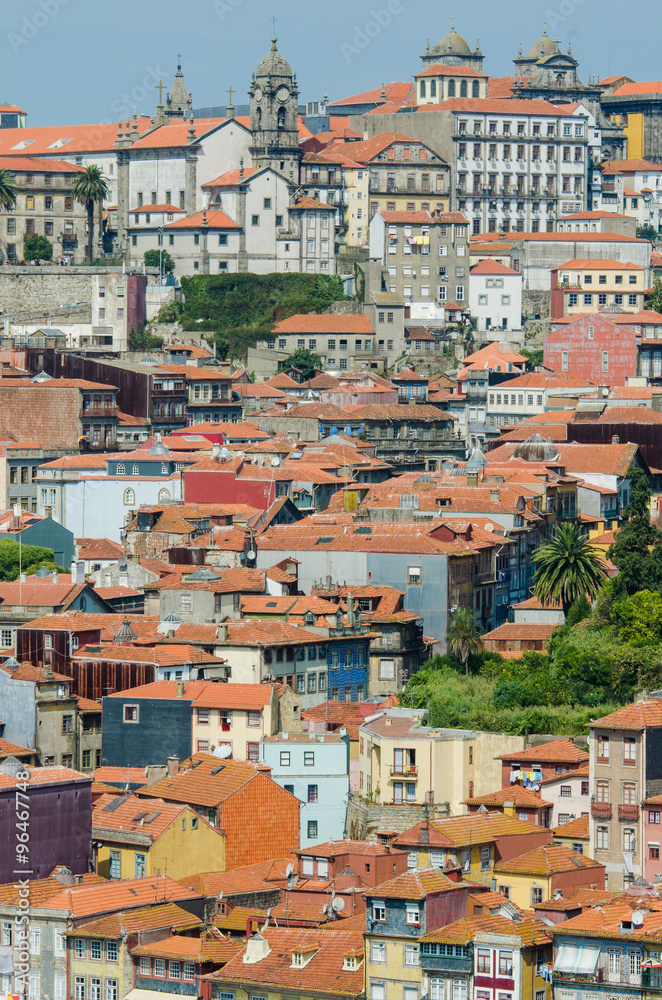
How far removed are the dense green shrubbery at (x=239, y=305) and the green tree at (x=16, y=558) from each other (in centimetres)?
4945

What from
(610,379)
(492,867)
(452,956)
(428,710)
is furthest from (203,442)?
(452,956)

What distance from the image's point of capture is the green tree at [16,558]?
10844 cm

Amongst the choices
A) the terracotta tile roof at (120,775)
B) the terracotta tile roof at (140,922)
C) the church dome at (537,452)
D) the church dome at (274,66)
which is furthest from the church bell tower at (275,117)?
the terracotta tile roof at (140,922)

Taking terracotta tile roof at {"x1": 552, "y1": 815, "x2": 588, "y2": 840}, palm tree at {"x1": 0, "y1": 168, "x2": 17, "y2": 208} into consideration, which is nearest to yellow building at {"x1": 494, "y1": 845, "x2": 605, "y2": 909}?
terracotta tile roof at {"x1": 552, "y1": 815, "x2": 588, "y2": 840}

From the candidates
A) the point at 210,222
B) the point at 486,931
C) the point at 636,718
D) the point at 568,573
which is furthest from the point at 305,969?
the point at 210,222

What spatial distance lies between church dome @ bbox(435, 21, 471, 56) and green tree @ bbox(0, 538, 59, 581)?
96891 mm

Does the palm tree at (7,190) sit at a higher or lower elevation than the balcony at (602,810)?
higher

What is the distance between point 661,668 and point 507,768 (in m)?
9.65

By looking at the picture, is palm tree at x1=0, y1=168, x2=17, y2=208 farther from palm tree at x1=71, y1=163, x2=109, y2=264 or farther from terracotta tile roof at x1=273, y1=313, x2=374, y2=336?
terracotta tile roof at x1=273, y1=313, x2=374, y2=336

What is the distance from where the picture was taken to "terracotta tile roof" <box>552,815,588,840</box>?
7394cm

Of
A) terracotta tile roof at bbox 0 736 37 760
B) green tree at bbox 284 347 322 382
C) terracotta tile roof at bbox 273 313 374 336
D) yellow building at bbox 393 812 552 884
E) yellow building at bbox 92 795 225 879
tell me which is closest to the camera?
yellow building at bbox 393 812 552 884

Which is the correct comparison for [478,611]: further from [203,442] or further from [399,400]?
[399,400]

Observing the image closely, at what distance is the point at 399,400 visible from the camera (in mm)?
148500

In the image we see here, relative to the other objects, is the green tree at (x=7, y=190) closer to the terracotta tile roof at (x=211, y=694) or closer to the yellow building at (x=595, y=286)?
the yellow building at (x=595, y=286)
